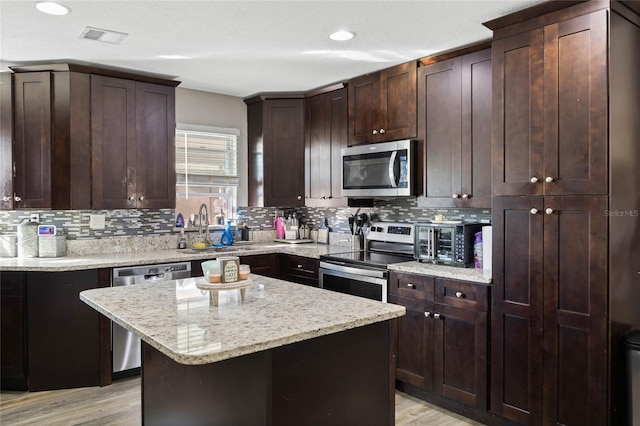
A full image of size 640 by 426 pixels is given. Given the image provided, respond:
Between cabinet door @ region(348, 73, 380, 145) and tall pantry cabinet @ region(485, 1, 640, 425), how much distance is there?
4.00 ft

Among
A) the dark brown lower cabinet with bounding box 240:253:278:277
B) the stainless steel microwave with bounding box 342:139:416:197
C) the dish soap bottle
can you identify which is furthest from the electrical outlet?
the stainless steel microwave with bounding box 342:139:416:197

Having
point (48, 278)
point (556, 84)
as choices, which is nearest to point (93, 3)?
point (48, 278)

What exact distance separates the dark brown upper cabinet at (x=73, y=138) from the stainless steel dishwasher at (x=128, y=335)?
631mm

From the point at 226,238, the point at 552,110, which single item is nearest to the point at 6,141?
the point at 226,238

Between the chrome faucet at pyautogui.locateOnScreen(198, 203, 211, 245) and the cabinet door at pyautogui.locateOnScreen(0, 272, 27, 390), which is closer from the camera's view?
the cabinet door at pyautogui.locateOnScreen(0, 272, 27, 390)

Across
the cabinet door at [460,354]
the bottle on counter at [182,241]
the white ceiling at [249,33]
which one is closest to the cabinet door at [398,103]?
the white ceiling at [249,33]

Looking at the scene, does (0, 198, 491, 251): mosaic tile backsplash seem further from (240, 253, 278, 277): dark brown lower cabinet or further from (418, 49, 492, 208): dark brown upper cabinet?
(240, 253, 278, 277): dark brown lower cabinet

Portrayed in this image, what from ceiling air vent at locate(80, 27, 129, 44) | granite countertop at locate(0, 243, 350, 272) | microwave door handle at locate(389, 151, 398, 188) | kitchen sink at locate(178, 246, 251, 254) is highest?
ceiling air vent at locate(80, 27, 129, 44)

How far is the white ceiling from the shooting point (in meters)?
2.63

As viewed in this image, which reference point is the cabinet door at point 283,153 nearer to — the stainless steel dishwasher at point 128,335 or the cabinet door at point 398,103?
the cabinet door at point 398,103

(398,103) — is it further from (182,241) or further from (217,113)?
(182,241)

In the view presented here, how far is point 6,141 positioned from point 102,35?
4.47 ft

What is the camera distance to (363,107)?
4043 millimetres

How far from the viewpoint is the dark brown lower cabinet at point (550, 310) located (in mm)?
2389
